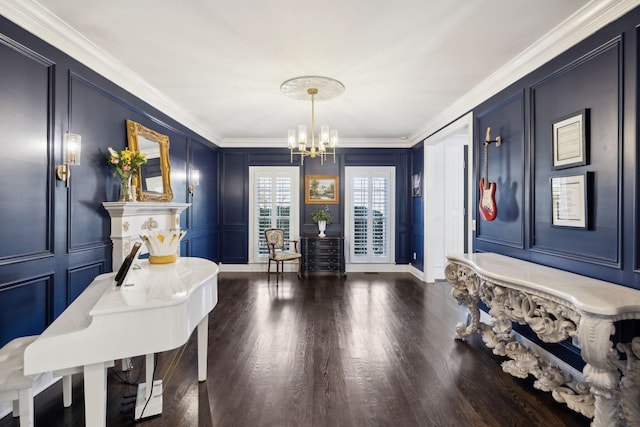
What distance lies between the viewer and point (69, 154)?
249 centimetres

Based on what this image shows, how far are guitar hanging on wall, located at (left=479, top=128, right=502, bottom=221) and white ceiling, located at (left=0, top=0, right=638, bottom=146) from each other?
577 mm

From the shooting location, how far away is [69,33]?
2455mm

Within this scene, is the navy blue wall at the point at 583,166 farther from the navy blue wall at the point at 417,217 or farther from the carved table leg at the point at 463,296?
the navy blue wall at the point at 417,217

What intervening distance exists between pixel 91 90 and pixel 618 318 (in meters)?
4.10

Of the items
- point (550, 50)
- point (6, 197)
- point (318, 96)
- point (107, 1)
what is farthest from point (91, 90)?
point (550, 50)

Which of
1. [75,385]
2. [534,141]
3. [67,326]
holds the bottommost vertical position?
[75,385]

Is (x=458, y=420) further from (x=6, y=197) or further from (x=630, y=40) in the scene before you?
(x=6, y=197)

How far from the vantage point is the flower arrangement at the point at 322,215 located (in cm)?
624

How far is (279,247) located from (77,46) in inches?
165

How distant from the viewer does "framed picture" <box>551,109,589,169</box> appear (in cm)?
227

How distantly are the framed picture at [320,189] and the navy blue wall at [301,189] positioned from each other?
9 cm

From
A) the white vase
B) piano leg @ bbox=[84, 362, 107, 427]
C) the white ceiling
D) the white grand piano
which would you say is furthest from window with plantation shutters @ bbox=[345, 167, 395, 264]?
piano leg @ bbox=[84, 362, 107, 427]

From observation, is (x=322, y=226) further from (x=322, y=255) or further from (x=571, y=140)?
(x=571, y=140)

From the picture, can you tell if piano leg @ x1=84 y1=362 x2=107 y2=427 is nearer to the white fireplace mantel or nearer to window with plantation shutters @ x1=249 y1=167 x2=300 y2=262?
the white fireplace mantel
